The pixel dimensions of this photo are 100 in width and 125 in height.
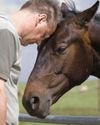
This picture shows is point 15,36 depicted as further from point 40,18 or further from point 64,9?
point 64,9

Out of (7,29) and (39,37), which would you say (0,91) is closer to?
(7,29)

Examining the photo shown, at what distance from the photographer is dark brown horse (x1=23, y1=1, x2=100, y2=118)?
15.0 feet

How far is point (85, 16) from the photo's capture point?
15.5 ft

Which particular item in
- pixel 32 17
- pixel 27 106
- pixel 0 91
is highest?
pixel 32 17

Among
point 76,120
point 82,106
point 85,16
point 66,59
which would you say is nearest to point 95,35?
point 85,16

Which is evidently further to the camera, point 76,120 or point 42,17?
point 76,120

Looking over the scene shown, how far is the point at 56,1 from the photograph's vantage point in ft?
11.6

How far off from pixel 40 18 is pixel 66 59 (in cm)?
149

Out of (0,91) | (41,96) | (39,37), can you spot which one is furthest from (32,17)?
(41,96)

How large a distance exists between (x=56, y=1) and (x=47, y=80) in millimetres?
1284

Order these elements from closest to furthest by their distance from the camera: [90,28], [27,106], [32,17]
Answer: [32,17]
[27,106]
[90,28]

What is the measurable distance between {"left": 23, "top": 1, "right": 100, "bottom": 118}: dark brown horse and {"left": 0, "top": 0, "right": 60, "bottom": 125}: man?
1180 mm

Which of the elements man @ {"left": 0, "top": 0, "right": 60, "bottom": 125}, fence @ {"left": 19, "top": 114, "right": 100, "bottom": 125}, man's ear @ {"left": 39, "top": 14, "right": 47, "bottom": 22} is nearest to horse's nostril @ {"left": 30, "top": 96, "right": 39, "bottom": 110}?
fence @ {"left": 19, "top": 114, "right": 100, "bottom": 125}

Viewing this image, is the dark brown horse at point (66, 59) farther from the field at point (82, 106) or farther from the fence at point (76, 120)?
the field at point (82, 106)
